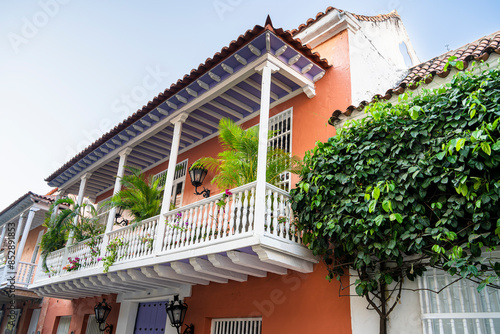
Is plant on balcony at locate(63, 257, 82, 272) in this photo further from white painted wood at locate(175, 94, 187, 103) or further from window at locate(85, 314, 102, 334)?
white painted wood at locate(175, 94, 187, 103)

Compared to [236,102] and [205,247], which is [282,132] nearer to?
[236,102]

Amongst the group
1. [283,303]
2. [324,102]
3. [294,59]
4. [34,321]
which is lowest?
[34,321]

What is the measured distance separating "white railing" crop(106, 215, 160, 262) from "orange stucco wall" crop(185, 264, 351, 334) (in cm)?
148

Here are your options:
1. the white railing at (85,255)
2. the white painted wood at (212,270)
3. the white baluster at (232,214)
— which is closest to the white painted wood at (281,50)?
the white baluster at (232,214)

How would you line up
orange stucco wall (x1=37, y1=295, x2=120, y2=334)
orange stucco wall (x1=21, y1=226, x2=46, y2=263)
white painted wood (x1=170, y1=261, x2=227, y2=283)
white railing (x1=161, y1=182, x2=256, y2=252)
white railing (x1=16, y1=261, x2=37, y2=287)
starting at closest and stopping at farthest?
white railing (x1=161, y1=182, x2=256, y2=252)
white painted wood (x1=170, y1=261, x2=227, y2=283)
orange stucco wall (x1=37, y1=295, x2=120, y2=334)
white railing (x1=16, y1=261, x2=37, y2=287)
orange stucco wall (x1=21, y1=226, x2=46, y2=263)

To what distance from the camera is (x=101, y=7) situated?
7758mm

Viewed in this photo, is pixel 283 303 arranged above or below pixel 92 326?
above

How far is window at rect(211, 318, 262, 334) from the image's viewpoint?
6.64m

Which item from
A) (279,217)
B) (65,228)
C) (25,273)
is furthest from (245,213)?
(25,273)

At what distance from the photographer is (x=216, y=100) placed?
8.35 meters

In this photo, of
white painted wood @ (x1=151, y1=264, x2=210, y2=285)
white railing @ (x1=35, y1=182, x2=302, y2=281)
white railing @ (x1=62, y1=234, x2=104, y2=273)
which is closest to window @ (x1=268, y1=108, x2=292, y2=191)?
white railing @ (x1=35, y1=182, x2=302, y2=281)

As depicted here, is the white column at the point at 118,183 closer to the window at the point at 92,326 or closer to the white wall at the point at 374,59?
the window at the point at 92,326

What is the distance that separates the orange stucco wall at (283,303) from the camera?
554 centimetres

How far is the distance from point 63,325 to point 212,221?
9.55 m
